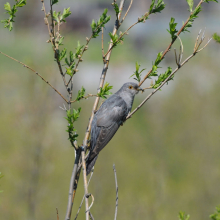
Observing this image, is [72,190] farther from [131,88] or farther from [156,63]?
[131,88]

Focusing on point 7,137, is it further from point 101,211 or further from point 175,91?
point 175,91

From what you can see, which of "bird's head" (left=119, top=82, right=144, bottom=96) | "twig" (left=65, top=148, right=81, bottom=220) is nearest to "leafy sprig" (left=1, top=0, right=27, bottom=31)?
"twig" (left=65, top=148, right=81, bottom=220)

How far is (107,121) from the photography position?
468cm

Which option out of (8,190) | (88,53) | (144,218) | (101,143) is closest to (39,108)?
(101,143)

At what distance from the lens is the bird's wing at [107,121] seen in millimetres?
4544

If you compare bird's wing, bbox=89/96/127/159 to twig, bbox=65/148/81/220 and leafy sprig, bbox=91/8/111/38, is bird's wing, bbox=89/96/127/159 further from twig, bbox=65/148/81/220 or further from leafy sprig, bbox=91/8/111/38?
leafy sprig, bbox=91/8/111/38

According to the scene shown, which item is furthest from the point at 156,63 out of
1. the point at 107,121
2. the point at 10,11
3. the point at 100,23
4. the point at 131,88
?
the point at 131,88

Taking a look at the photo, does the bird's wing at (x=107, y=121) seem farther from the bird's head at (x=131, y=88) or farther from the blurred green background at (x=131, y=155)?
the blurred green background at (x=131, y=155)

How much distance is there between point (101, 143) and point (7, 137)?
7.19m

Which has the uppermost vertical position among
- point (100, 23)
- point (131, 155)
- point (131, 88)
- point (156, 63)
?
point (131, 155)

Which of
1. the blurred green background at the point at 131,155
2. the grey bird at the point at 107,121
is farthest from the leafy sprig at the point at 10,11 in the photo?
the blurred green background at the point at 131,155

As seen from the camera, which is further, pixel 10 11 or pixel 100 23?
pixel 100 23

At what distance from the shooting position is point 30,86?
727 cm

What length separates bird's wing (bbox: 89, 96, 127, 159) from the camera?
14.9ft
